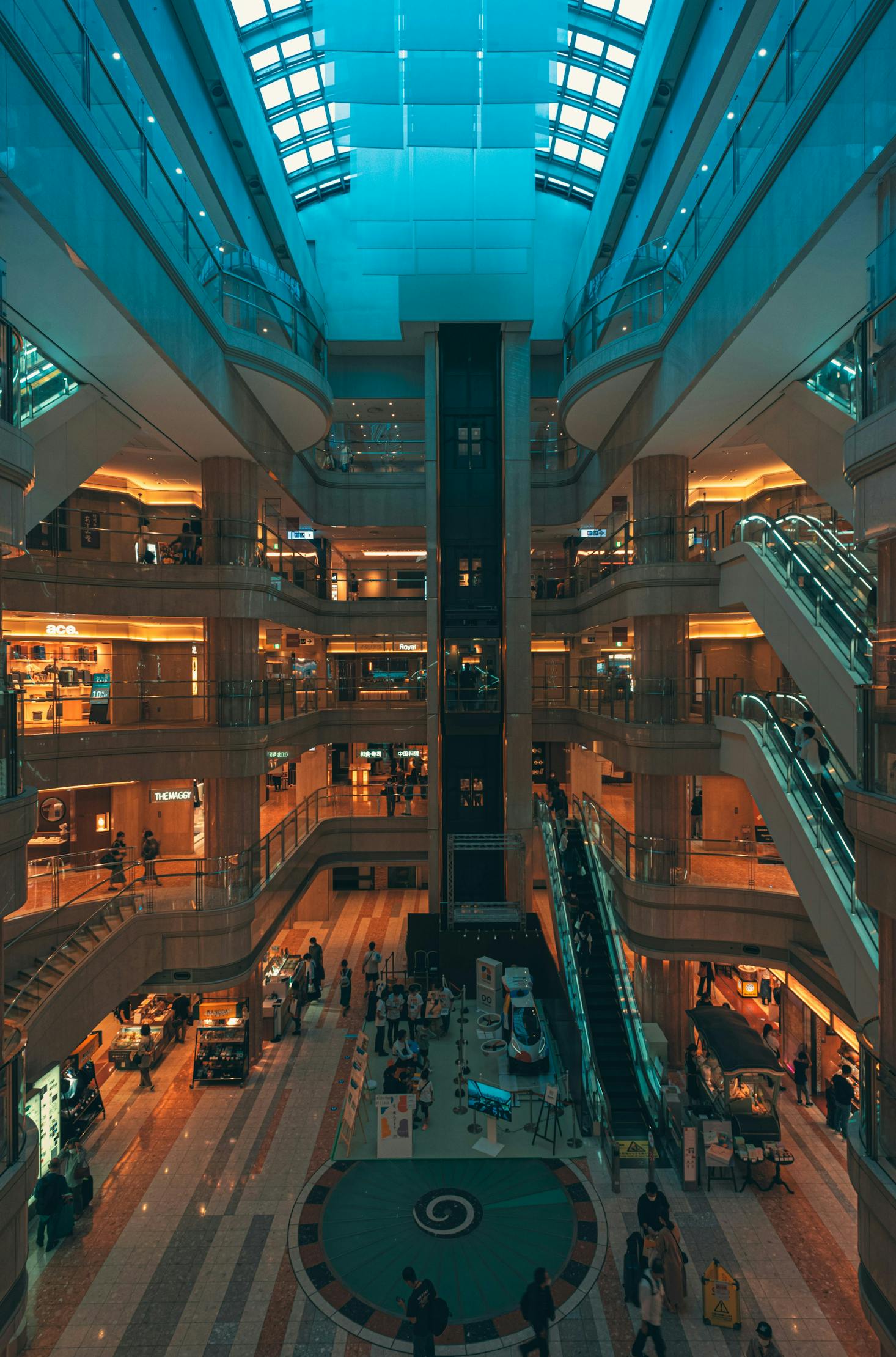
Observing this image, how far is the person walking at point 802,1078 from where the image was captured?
1385 centimetres

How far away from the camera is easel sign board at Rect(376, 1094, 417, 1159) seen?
11.5 metres

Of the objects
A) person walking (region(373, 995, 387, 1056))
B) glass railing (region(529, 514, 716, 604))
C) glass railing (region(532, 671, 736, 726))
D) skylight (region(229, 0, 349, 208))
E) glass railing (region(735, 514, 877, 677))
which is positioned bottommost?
person walking (region(373, 995, 387, 1056))

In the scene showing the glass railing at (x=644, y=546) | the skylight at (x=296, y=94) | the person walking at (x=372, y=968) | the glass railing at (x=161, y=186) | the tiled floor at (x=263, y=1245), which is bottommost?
the tiled floor at (x=263, y=1245)

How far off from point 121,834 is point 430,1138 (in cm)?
1019

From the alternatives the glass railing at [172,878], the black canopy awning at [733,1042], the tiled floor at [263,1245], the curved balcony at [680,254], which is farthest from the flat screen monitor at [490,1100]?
the curved balcony at [680,254]

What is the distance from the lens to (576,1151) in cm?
1173

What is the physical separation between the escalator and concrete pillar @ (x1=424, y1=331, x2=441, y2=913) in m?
3.39

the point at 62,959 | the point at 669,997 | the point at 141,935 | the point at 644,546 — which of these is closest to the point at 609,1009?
the point at 669,997

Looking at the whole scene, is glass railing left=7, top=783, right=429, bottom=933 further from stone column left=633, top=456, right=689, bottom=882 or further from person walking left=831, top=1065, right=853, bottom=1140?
person walking left=831, top=1065, right=853, bottom=1140

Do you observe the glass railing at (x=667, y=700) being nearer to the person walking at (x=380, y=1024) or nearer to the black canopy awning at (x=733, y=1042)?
the black canopy awning at (x=733, y=1042)

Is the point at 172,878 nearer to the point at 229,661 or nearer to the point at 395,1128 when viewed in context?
the point at 229,661

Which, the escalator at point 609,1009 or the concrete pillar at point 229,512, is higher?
the concrete pillar at point 229,512

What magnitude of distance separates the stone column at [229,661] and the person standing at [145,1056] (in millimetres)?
3723

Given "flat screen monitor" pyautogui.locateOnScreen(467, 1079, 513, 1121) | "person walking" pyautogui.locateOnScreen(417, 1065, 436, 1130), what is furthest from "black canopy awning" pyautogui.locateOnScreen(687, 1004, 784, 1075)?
"person walking" pyautogui.locateOnScreen(417, 1065, 436, 1130)
